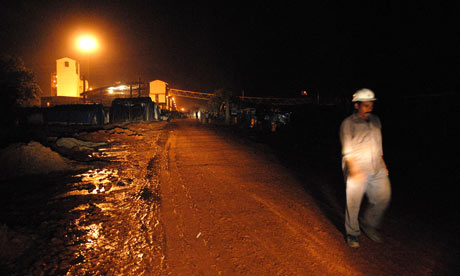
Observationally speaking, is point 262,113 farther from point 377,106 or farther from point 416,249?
point 416,249

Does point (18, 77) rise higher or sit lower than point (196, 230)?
higher

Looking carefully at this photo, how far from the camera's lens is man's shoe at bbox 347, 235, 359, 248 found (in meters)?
2.89

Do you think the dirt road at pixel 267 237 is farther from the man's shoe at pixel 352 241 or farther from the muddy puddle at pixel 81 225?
the muddy puddle at pixel 81 225

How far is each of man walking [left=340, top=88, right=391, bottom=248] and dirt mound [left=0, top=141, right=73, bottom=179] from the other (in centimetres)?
685

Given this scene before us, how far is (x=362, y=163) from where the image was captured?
113 inches

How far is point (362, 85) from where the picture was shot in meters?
12.3

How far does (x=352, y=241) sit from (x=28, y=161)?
7.41 m

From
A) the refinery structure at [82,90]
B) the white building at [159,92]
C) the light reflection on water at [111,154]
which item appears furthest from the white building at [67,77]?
the light reflection on water at [111,154]

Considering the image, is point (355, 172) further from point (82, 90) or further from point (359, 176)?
point (82, 90)

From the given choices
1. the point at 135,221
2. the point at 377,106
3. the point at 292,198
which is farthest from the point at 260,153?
the point at 135,221

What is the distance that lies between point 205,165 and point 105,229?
13.1 feet

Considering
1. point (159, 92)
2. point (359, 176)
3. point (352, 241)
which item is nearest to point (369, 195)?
point (359, 176)

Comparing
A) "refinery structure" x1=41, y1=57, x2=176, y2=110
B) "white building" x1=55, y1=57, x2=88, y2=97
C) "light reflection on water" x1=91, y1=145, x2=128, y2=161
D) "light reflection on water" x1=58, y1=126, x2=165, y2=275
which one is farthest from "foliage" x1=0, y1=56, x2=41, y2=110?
"light reflection on water" x1=58, y1=126, x2=165, y2=275

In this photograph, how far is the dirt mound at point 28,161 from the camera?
573 cm
